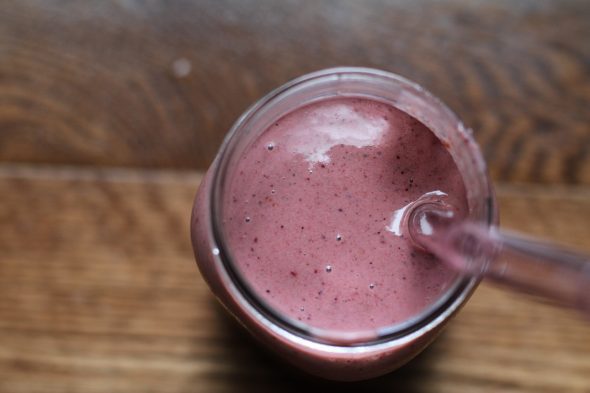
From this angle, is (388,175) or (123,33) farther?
(123,33)

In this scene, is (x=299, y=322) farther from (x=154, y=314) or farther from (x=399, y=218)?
(x=154, y=314)

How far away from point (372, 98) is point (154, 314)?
336 mm

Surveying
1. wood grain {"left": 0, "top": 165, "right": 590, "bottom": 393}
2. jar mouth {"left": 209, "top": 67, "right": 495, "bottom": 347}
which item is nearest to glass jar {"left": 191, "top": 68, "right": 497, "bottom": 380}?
jar mouth {"left": 209, "top": 67, "right": 495, "bottom": 347}

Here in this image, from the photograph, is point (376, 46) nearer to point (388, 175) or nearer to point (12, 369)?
point (388, 175)

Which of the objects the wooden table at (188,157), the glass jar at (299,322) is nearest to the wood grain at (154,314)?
the wooden table at (188,157)

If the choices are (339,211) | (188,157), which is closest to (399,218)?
(339,211)

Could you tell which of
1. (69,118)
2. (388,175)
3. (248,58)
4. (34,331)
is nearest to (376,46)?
(248,58)

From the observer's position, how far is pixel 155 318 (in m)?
0.85

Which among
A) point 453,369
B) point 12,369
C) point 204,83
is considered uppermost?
point 204,83

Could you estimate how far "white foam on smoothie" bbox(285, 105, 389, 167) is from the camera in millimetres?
698

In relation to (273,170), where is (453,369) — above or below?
below

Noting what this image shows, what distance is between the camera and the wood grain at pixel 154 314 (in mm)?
840

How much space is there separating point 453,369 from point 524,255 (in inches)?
11.3

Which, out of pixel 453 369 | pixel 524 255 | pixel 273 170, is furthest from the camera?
pixel 453 369
